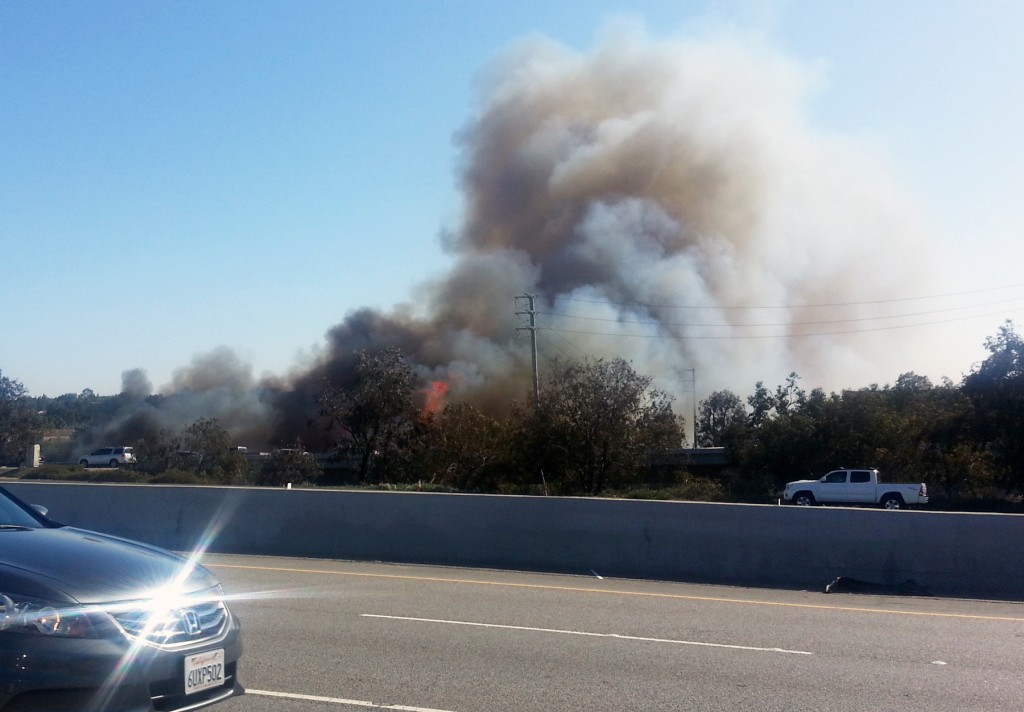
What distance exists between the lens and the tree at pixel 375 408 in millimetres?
48906

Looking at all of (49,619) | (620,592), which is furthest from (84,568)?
(620,592)

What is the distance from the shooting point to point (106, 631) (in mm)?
4953

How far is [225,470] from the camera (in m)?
47.5

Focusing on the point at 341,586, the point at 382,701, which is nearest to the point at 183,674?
the point at 382,701

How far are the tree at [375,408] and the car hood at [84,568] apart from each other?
42.8m

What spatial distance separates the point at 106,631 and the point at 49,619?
263 mm

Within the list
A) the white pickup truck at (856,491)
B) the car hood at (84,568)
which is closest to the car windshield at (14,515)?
the car hood at (84,568)

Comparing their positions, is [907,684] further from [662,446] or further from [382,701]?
[662,446]

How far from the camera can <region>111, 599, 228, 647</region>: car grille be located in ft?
16.6

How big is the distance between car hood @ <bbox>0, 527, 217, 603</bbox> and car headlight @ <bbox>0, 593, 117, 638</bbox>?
2.2 inches

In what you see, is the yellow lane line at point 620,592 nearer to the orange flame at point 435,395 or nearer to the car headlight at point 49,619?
the car headlight at point 49,619

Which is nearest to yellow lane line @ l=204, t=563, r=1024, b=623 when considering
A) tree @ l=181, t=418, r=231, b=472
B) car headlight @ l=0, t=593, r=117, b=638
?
car headlight @ l=0, t=593, r=117, b=638

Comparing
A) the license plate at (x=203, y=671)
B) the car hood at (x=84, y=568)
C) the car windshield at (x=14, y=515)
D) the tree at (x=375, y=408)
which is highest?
the tree at (x=375, y=408)

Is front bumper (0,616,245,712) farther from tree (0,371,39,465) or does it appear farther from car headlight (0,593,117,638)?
tree (0,371,39,465)
